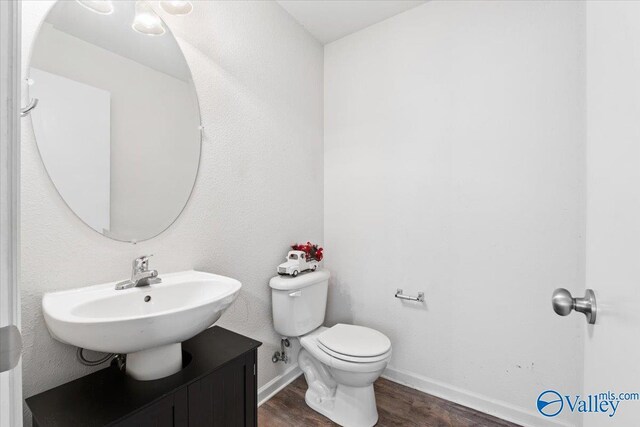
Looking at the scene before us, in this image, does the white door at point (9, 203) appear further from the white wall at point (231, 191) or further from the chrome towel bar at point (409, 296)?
the chrome towel bar at point (409, 296)

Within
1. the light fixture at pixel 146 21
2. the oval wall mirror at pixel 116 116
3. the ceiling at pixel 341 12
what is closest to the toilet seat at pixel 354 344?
the oval wall mirror at pixel 116 116

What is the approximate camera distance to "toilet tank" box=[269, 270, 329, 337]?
66.2 inches

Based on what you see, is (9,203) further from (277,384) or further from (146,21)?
(277,384)

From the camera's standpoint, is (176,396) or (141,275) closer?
(176,396)

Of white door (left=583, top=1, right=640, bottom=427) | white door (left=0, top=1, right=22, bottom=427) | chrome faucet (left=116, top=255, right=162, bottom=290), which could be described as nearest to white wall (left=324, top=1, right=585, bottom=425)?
white door (left=583, top=1, right=640, bottom=427)

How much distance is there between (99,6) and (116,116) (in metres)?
0.41

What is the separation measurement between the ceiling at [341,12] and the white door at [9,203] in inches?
72.8

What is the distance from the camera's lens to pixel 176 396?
882 millimetres

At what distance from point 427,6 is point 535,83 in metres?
0.84

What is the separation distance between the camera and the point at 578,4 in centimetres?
141

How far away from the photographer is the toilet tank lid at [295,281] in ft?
5.46

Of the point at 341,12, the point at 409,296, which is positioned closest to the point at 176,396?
the point at 409,296

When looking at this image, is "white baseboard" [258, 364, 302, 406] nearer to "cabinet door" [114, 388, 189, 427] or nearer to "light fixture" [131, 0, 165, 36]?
"cabinet door" [114, 388, 189, 427]

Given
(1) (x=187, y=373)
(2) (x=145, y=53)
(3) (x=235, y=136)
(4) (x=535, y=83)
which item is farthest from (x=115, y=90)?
(4) (x=535, y=83)
